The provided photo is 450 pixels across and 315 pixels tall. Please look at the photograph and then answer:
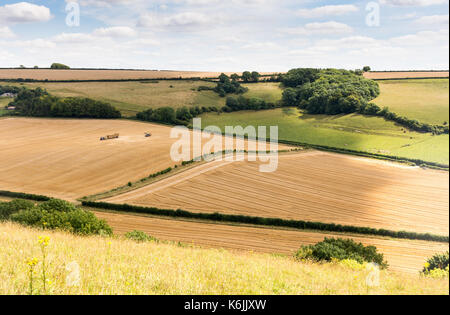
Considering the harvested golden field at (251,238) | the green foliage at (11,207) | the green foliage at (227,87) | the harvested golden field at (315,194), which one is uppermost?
Result: the green foliage at (227,87)

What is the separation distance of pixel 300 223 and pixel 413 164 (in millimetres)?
27638

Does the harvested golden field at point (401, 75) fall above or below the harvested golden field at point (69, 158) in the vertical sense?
above

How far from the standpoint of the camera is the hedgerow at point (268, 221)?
2319cm

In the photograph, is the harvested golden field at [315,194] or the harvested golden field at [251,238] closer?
the harvested golden field at [251,238]

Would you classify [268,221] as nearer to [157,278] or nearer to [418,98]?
[157,278]

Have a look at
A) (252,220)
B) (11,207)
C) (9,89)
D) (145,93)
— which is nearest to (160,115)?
(145,93)

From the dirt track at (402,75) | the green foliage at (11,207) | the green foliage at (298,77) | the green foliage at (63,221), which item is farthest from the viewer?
the green foliage at (298,77)

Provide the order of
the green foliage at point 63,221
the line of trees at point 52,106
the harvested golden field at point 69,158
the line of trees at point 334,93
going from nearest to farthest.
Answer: the green foliage at point 63,221
the harvested golden field at point 69,158
the line of trees at point 52,106
the line of trees at point 334,93

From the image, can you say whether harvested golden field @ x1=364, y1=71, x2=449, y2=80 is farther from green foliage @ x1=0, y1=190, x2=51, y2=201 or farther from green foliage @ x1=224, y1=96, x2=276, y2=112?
green foliage @ x1=0, y1=190, x2=51, y2=201

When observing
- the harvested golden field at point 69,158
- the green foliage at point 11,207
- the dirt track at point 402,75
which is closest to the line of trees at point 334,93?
the dirt track at point 402,75

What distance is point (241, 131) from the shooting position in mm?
59438

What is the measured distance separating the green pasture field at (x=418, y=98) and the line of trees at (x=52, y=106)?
170 feet

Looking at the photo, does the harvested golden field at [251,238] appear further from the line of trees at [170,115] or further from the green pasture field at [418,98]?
the green pasture field at [418,98]

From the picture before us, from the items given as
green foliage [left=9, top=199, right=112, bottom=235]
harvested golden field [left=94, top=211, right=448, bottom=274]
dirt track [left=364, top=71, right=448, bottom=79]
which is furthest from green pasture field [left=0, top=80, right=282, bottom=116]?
dirt track [left=364, top=71, right=448, bottom=79]
